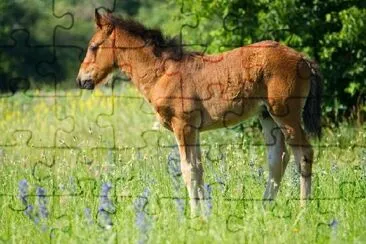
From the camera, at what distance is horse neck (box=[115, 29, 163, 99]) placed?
10141 mm

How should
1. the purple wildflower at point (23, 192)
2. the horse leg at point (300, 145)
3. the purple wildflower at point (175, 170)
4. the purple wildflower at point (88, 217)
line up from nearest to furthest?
1. the purple wildflower at point (88, 217)
2. the purple wildflower at point (23, 192)
3. the purple wildflower at point (175, 170)
4. the horse leg at point (300, 145)

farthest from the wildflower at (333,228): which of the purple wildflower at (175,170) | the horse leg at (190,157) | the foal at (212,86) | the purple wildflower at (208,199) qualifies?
the horse leg at (190,157)

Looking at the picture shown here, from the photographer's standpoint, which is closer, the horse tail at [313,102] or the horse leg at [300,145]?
the horse leg at [300,145]

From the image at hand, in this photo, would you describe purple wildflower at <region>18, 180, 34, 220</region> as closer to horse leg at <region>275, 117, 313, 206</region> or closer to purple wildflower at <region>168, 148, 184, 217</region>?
purple wildflower at <region>168, 148, 184, 217</region>

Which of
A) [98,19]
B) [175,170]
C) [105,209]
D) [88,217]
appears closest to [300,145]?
[175,170]

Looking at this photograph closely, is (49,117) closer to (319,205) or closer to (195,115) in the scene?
(195,115)

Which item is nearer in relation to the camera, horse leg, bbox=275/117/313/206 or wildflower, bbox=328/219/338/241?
wildflower, bbox=328/219/338/241

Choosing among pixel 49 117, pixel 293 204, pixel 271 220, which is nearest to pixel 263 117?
pixel 293 204

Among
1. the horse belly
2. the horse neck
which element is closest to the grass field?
the horse belly

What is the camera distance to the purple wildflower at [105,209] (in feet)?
25.9

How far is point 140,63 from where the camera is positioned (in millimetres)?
10227

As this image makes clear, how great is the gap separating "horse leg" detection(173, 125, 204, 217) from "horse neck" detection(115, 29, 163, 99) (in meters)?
0.61

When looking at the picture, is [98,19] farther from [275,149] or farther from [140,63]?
[275,149]

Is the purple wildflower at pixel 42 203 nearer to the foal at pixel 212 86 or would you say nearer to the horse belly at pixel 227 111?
the foal at pixel 212 86
